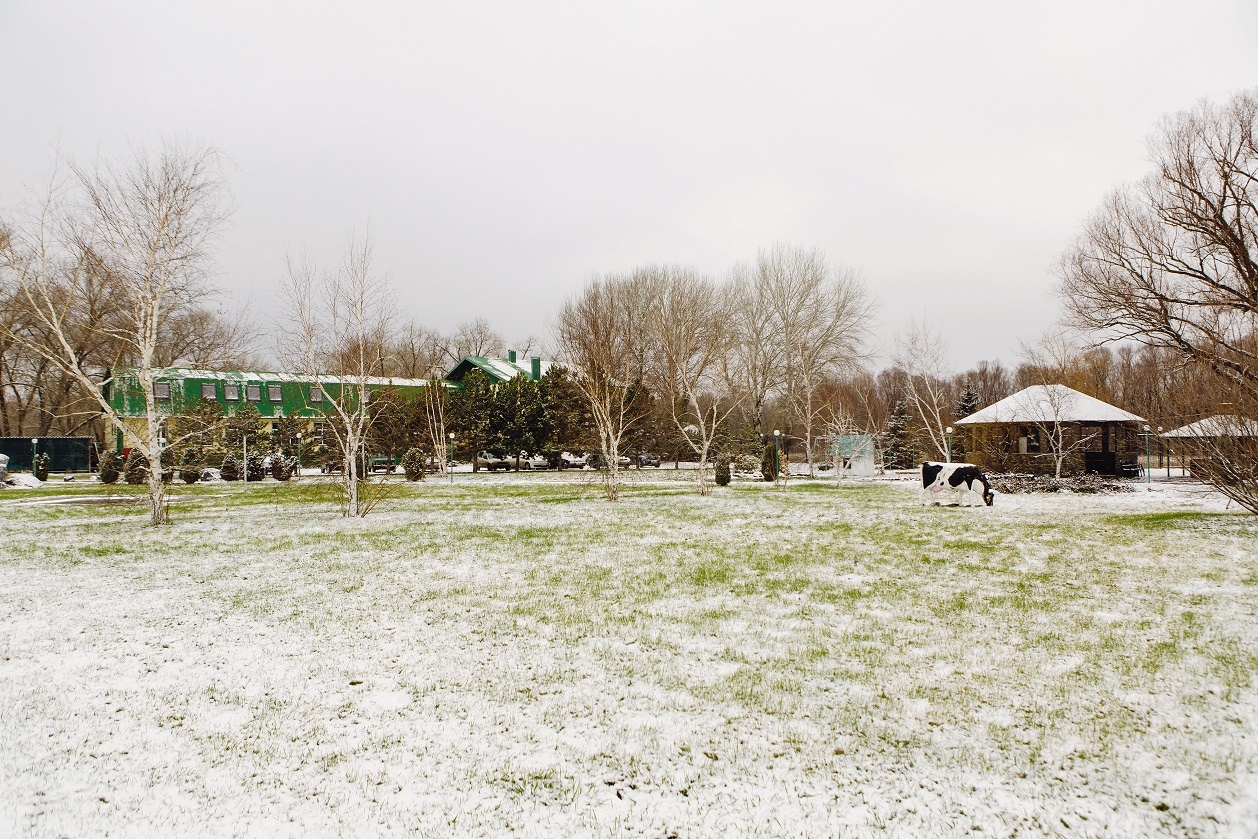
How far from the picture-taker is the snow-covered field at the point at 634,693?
307cm

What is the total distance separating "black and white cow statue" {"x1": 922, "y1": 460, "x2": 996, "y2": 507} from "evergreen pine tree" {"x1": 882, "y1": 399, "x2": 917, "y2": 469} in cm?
2554

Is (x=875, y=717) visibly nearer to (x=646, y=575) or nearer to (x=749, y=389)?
(x=646, y=575)

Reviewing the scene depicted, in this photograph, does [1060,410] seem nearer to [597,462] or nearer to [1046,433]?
[1046,433]

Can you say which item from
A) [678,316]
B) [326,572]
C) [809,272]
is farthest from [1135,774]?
[809,272]

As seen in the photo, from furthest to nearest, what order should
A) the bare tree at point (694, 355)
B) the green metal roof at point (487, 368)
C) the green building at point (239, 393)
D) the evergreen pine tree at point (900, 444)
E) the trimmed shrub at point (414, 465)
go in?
the green metal roof at point (487, 368), the evergreen pine tree at point (900, 444), the green building at point (239, 393), the bare tree at point (694, 355), the trimmed shrub at point (414, 465)

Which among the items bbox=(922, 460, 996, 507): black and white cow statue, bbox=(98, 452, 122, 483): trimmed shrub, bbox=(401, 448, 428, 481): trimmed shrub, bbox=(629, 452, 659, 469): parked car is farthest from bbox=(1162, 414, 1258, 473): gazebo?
bbox=(98, 452, 122, 483): trimmed shrub

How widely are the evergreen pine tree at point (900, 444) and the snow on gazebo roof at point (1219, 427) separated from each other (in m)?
29.9

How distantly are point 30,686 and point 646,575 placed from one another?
550 cm

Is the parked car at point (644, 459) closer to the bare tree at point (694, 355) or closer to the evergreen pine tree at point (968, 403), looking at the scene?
the bare tree at point (694, 355)

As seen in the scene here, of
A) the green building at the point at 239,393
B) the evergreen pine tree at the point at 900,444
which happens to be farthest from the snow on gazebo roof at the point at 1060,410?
the green building at the point at 239,393

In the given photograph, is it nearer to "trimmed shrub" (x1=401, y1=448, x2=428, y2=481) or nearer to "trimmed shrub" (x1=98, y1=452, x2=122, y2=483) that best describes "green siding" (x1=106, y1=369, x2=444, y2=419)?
"trimmed shrub" (x1=98, y1=452, x2=122, y2=483)

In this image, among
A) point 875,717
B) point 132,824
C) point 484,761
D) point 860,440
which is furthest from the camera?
point 860,440

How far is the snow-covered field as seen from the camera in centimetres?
307

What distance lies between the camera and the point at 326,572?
8492 millimetres
